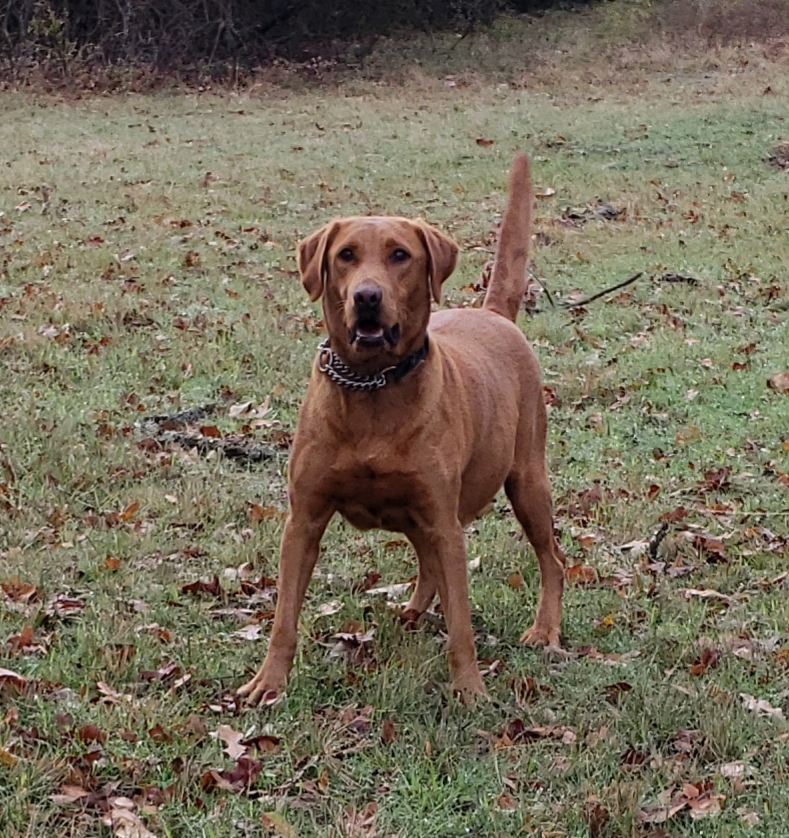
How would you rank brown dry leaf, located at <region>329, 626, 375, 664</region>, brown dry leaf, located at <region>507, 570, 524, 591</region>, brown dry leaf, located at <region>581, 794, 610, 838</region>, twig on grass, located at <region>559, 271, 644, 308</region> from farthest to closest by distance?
twig on grass, located at <region>559, 271, 644, 308</region> → brown dry leaf, located at <region>507, 570, 524, 591</region> → brown dry leaf, located at <region>329, 626, 375, 664</region> → brown dry leaf, located at <region>581, 794, 610, 838</region>

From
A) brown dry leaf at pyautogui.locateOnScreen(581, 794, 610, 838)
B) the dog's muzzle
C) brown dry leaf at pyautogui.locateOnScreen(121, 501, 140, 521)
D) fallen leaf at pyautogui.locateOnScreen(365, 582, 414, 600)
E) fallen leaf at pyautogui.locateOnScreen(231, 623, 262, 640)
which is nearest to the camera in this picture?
brown dry leaf at pyautogui.locateOnScreen(581, 794, 610, 838)

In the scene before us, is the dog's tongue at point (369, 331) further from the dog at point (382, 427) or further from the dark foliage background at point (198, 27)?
the dark foliage background at point (198, 27)

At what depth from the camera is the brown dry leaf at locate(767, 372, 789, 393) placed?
8359 mm

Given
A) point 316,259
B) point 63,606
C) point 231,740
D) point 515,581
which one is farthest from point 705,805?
point 63,606

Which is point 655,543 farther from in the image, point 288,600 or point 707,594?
point 288,600

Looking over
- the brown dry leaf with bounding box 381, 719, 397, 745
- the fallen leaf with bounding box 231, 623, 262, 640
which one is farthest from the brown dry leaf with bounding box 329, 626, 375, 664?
the brown dry leaf with bounding box 381, 719, 397, 745

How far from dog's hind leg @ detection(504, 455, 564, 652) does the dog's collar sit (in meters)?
1.05

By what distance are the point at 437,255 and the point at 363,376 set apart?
521mm

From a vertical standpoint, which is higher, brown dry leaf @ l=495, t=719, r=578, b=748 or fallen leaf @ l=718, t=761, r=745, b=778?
fallen leaf @ l=718, t=761, r=745, b=778

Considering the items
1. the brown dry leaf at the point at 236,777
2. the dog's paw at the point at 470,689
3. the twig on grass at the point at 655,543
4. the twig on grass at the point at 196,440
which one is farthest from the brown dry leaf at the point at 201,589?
the twig on grass at the point at 655,543

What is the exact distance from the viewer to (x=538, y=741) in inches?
165

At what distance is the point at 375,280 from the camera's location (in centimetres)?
423

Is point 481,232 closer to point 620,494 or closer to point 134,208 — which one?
point 134,208

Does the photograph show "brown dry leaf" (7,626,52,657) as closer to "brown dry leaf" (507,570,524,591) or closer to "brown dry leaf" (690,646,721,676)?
"brown dry leaf" (507,570,524,591)
